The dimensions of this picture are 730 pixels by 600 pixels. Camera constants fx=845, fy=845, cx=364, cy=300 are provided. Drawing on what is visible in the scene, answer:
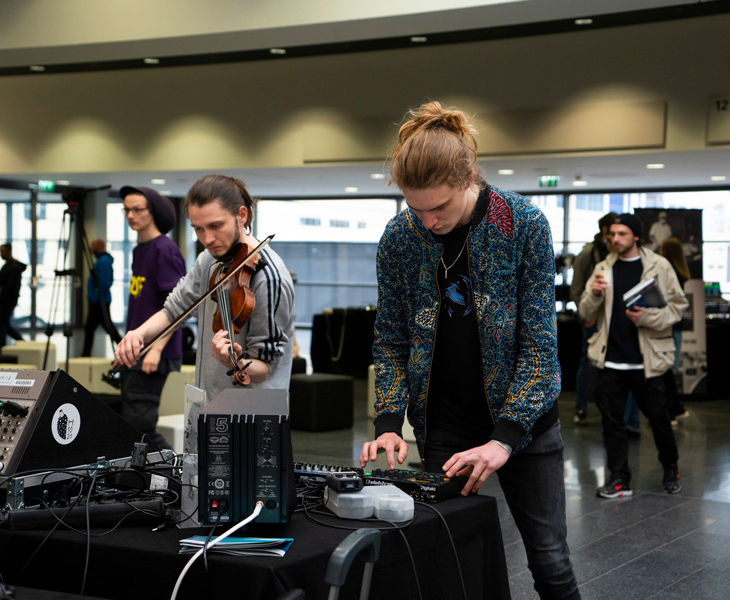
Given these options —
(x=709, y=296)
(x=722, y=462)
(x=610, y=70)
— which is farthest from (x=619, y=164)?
(x=722, y=462)

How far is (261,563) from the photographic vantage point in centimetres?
134

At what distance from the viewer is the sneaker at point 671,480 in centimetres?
469

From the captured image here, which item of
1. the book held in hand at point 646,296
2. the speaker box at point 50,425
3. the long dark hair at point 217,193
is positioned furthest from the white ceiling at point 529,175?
the speaker box at point 50,425

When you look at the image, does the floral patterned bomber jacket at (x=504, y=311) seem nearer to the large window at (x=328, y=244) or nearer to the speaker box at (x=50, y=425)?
the speaker box at (x=50, y=425)

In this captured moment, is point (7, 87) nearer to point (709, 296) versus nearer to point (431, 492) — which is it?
point (709, 296)

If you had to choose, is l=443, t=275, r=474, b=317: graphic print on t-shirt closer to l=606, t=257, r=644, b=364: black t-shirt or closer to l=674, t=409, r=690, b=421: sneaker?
l=606, t=257, r=644, b=364: black t-shirt

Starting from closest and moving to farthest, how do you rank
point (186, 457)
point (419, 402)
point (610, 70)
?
1. point (186, 457)
2. point (419, 402)
3. point (610, 70)

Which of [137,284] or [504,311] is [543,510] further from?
[137,284]

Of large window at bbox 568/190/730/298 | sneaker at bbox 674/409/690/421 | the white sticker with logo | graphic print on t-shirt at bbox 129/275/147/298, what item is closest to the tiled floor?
sneaker at bbox 674/409/690/421

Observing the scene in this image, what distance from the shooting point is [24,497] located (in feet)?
5.36

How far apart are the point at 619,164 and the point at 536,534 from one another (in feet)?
23.4

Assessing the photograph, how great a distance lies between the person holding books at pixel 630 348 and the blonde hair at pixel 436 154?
307 cm

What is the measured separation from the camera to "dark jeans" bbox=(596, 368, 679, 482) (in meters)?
4.57

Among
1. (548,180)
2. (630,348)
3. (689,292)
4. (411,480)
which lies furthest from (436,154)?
(548,180)
